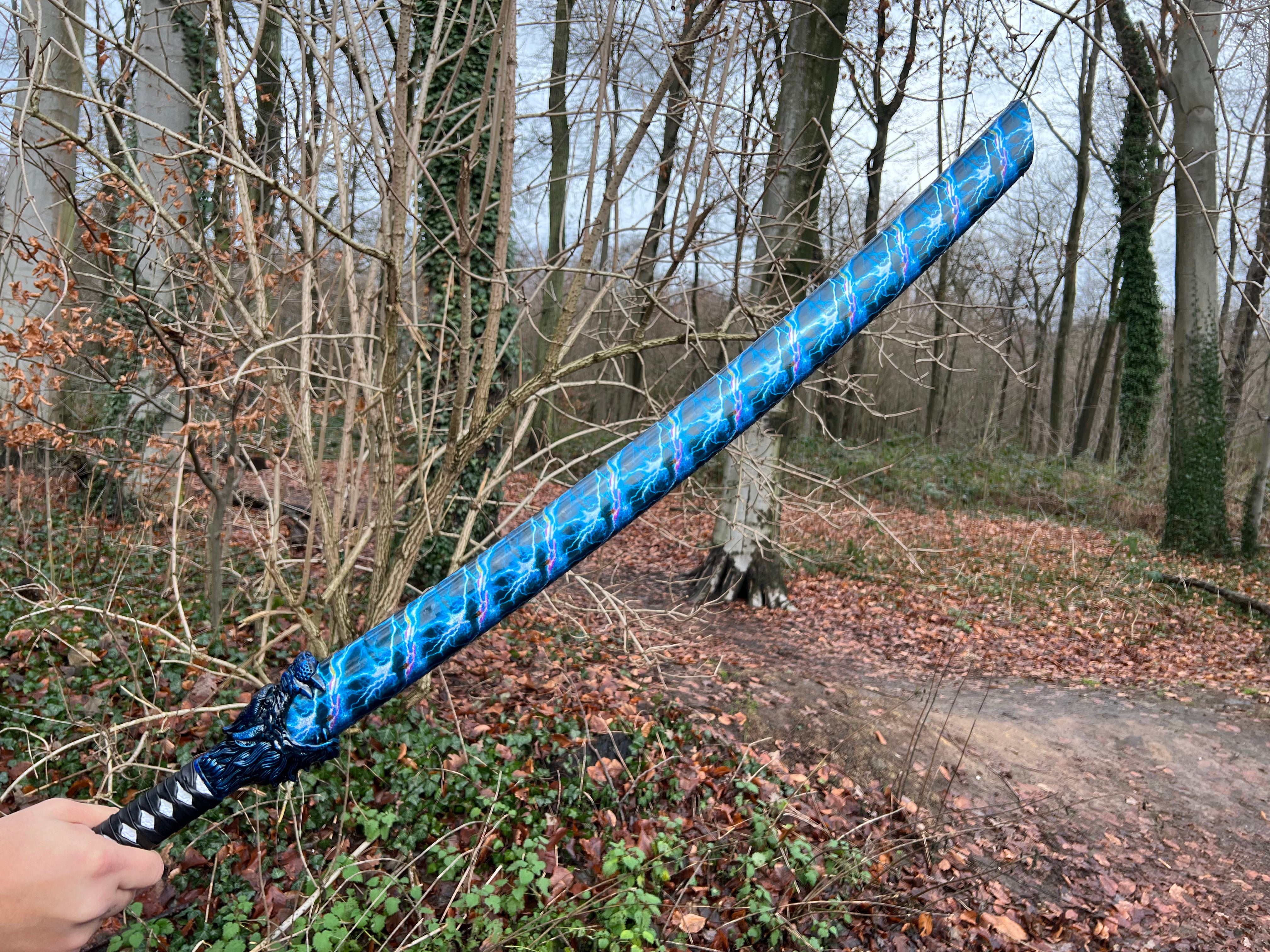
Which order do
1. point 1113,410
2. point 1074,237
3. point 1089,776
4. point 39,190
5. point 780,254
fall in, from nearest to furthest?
point 1089,776 < point 780,254 < point 39,190 < point 1074,237 < point 1113,410

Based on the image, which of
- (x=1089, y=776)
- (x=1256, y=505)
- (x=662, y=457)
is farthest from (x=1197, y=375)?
(x=662, y=457)

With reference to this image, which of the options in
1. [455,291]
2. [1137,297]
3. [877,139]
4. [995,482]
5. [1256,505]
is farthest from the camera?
[1137,297]

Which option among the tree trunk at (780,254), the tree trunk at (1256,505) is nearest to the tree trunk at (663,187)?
the tree trunk at (780,254)

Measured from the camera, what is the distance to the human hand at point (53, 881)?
727 mm

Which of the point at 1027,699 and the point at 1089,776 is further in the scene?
the point at 1027,699

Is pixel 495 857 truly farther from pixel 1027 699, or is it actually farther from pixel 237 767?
pixel 1027 699

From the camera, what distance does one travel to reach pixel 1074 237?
19281mm

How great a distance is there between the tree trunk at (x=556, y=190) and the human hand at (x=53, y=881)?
8.05 feet

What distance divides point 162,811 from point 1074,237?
73.8ft

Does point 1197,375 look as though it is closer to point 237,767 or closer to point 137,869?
point 237,767

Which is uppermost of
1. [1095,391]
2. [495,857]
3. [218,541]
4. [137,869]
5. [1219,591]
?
[1095,391]

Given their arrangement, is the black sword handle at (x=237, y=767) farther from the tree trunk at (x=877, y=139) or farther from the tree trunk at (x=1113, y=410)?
the tree trunk at (x=1113, y=410)

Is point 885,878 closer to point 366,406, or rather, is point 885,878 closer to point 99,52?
point 366,406

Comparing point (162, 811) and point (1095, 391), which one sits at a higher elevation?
point (1095, 391)
